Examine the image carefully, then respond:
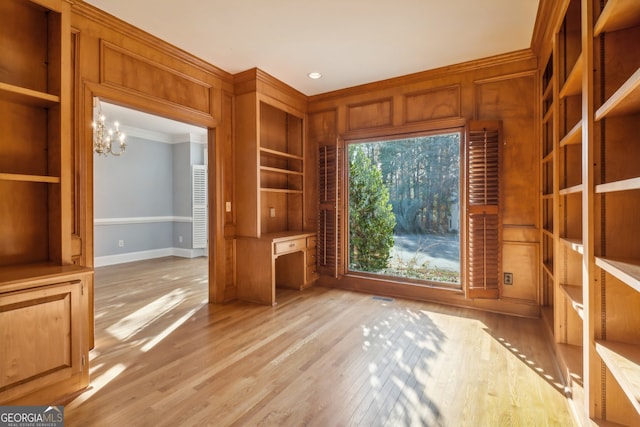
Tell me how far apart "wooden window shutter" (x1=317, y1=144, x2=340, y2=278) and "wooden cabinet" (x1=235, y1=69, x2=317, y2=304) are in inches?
7.0

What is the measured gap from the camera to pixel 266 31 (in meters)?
2.92

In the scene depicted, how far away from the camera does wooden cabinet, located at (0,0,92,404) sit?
1812 millimetres

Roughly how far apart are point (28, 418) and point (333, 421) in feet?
5.59

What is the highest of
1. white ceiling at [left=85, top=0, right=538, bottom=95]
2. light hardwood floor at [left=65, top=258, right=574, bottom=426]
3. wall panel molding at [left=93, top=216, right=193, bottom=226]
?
white ceiling at [left=85, top=0, right=538, bottom=95]

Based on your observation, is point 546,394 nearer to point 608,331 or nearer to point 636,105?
point 608,331

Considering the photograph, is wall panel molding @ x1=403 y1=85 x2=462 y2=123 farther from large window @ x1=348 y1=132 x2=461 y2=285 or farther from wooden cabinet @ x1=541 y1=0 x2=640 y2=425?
wooden cabinet @ x1=541 y1=0 x2=640 y2=425

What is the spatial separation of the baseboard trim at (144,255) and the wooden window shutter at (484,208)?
5871mm

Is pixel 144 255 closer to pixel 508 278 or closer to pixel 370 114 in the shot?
pixel 370 114

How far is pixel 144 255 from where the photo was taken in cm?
691

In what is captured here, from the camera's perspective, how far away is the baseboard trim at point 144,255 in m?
6.21

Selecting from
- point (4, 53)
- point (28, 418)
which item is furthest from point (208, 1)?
point (28, 418)

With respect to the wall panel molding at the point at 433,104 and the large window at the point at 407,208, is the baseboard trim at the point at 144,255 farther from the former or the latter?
the wall panel molding at the point at 433,104

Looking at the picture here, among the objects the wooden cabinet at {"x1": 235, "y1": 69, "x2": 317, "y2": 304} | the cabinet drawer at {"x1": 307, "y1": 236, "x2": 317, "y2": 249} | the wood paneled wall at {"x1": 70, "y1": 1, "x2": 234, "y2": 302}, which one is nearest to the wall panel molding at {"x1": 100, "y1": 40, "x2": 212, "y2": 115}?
the wood paneled wall at {"x1": 70, "y1": 1, "x2": 234, "y2": 302}

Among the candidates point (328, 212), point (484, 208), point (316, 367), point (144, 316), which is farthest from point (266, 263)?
point (484, 208)
